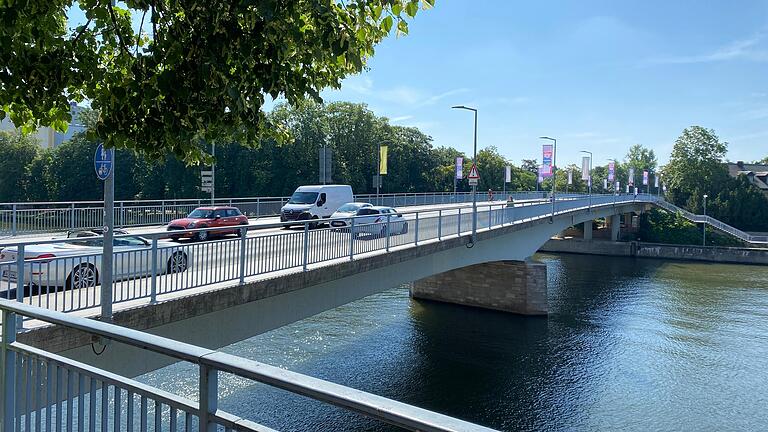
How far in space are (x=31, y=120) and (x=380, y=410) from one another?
704 cm

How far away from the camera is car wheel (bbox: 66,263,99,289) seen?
8222 millimetres

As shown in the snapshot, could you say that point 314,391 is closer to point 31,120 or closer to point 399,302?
point 31,120

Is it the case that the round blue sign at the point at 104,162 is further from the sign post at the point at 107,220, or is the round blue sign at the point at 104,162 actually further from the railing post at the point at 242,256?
the railing post at the point at 242,256

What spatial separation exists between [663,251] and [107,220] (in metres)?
63.9

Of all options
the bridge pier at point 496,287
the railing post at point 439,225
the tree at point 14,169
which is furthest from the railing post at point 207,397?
the tree at point 14,169

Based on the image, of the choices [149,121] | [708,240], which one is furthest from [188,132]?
[708,240]

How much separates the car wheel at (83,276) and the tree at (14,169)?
7495 centimetres

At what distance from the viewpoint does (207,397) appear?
8.04ft

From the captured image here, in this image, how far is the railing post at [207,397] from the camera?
7.85ft

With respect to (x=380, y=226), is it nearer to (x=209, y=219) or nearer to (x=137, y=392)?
(x=209, y=219)

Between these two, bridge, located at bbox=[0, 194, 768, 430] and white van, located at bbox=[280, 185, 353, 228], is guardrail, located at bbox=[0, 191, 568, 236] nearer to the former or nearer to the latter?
white van, located at bbox=[280, 185, 353, 228]

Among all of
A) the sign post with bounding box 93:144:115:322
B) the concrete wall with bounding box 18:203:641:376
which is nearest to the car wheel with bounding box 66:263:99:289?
the sign post with bounding box 93:144:115:322

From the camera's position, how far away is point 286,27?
5.22 meters

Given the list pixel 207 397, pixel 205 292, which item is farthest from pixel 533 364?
pixel 207 397
